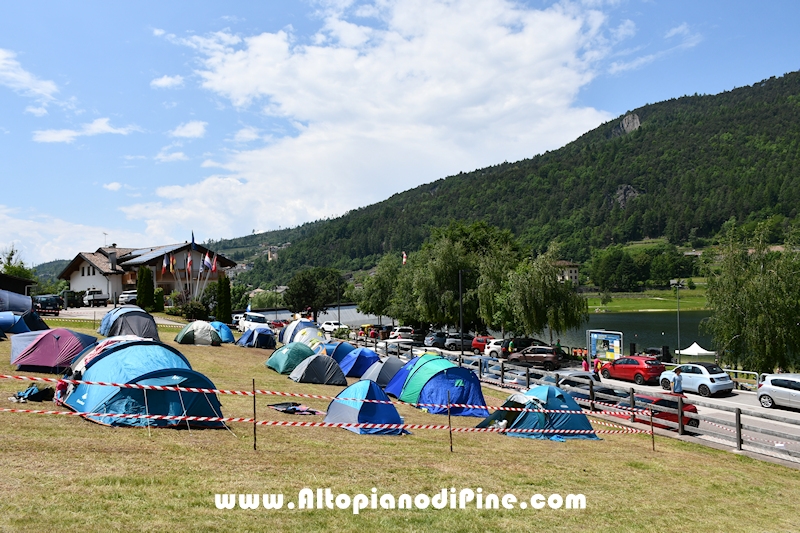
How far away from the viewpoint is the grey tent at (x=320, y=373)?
79.6 feet

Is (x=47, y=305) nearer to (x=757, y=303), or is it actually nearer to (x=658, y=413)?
(x=658, y=413)

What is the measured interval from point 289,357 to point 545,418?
49.6 feet

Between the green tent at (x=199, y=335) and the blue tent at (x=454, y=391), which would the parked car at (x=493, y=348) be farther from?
the blue tent at (x=454, y=391)

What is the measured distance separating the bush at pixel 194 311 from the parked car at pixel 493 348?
27.5m

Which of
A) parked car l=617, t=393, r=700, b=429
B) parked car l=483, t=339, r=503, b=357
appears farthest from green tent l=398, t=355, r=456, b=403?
parked car l=483, t=339, r=503, b=357

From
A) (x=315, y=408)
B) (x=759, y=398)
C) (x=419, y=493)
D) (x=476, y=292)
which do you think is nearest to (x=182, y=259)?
(x=476, y=292)

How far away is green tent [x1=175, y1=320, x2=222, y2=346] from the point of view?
1355 inches

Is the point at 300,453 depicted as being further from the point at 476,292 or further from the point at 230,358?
the point at 476,292

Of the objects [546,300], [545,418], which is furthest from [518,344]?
[545,418]

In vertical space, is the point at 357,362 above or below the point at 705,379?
above

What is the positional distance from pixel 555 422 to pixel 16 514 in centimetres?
1199

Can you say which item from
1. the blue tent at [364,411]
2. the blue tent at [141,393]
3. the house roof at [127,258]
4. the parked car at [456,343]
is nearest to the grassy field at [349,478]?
the blue tent at [141,393]

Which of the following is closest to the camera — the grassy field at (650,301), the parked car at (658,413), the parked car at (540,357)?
the parked car at (658,413)

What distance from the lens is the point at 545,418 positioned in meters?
15.1
